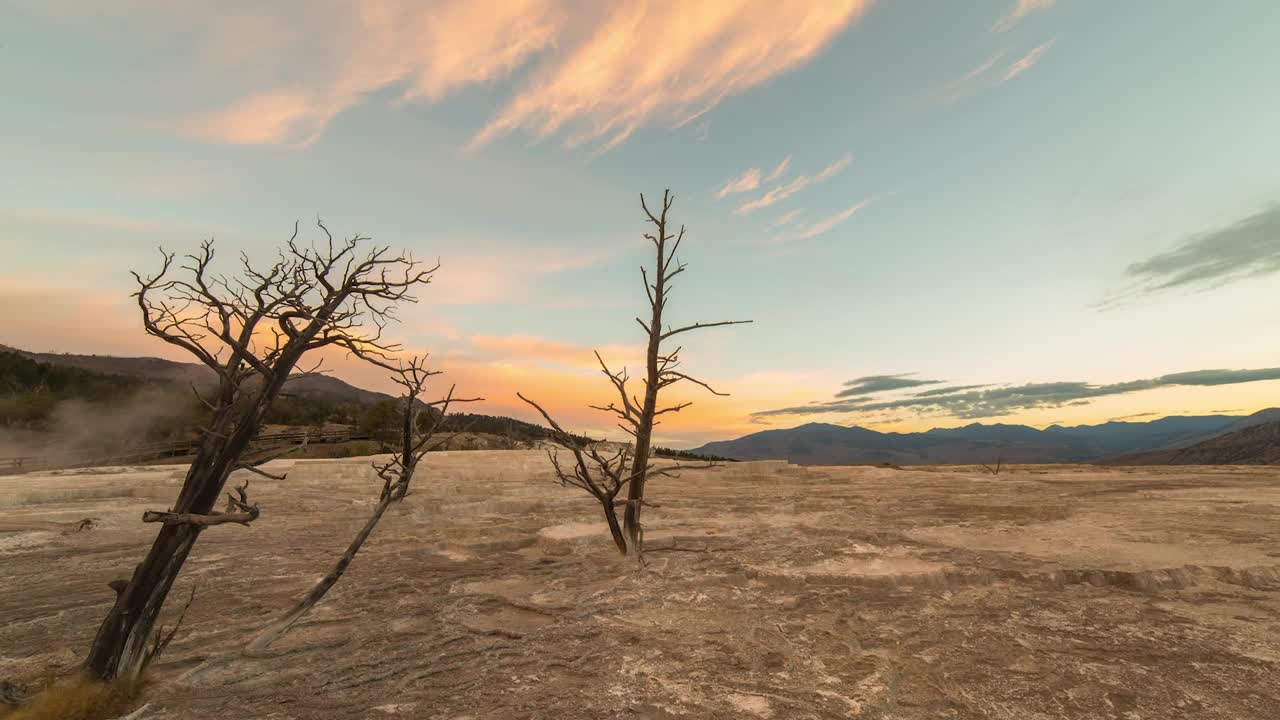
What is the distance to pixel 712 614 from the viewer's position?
614cm

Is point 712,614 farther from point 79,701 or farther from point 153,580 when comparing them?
point 79,701

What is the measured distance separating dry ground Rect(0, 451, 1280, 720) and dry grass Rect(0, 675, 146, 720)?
25cm

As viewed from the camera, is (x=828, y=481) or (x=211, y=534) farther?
(x=828, y=481)

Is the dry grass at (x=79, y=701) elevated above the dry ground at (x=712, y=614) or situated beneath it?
elevated above

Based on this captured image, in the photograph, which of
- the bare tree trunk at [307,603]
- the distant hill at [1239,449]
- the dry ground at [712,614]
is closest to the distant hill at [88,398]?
the dry ground at [712,614]

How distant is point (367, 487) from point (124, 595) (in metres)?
14.0

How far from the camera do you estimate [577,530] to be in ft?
35.6

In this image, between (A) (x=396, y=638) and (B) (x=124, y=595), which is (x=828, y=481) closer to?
(A) (x=396, y=638)

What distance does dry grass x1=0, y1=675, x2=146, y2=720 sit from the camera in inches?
149

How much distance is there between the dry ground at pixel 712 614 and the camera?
4340 mm

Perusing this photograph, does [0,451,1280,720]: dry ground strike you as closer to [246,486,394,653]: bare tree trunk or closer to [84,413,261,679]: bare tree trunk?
[246,486,394,653]: bare tree trunk

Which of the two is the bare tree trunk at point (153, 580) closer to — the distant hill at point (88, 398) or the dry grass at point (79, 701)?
the dry grass at point (79, 701)

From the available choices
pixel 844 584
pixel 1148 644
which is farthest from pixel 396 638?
pixel 1148 644

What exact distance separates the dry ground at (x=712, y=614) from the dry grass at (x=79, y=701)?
25 centimetres
